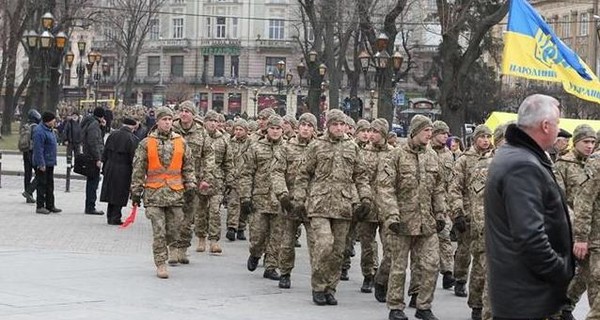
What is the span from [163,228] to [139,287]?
1.20 meters

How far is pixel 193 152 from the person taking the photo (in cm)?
1549

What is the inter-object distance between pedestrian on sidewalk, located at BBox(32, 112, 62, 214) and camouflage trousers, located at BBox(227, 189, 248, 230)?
13.3ft

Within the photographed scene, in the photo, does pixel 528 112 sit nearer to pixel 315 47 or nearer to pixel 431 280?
pixel 431 280

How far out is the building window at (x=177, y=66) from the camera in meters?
115

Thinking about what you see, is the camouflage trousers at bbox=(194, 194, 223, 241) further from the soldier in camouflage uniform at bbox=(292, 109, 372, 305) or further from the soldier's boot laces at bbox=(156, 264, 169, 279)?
the soldier in camouflage uniform at bbox=(292, 109, 372, 305)

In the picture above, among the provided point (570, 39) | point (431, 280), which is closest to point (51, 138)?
point (431, 280)

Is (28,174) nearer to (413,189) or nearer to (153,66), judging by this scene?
(413,189)

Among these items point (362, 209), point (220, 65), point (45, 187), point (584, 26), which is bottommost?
point (45, 187)

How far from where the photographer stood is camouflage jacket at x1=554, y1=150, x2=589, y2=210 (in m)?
11.6

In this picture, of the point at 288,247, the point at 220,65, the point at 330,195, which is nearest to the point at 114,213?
the point at 288,247

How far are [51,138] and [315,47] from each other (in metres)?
33.3

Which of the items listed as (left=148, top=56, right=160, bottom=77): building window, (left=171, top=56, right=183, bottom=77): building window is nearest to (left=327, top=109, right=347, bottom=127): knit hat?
(left=171, top=56, right=183, bottom=77): building window

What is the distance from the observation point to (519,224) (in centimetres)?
605

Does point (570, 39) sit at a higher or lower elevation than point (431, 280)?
higher
